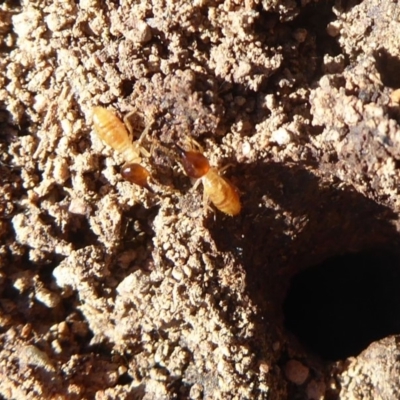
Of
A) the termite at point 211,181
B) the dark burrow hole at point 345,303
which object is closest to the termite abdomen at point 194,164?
the termite at point 211,181

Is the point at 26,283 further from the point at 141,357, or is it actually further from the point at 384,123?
the point at 384,123

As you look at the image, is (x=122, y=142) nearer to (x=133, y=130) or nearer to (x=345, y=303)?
(x=133, y=130)

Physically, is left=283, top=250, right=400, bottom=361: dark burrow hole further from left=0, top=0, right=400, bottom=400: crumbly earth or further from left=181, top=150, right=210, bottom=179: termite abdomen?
left=181, top=150, right=210, bottom=179: termite abdomen

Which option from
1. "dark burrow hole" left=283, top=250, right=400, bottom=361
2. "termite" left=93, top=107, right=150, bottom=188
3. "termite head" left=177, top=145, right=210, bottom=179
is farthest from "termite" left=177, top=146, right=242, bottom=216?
"dark burrow hole" left=283, top=250, right=400, bottom=361

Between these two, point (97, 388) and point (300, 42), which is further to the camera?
point (300, 42)

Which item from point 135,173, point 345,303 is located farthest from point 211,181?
point 345,303

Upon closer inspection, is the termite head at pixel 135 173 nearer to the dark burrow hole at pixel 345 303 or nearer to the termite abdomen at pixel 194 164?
the termite abdomen at pixel 194 164

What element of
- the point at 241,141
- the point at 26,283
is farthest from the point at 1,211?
the point at 241,141
